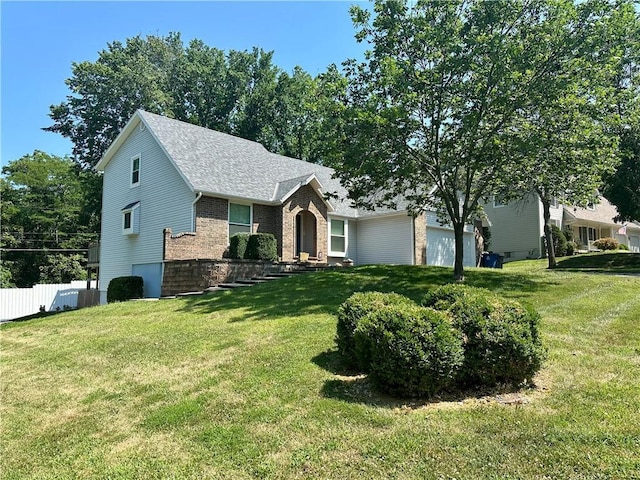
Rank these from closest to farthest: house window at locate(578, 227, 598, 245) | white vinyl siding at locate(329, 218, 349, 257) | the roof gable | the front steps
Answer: the front steps < the roof gable < white vinyl siding at locate(329, 218, 349, 257) < house window at locate(578, 227, 598, 245)

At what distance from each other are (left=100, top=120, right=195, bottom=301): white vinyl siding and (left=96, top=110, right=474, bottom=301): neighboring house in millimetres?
47

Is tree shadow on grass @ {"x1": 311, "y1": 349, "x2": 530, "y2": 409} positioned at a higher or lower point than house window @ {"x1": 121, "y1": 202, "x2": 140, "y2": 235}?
lower

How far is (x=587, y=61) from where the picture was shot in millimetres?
12391

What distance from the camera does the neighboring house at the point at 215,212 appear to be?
18.1 meters

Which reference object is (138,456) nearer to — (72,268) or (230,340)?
(230,340)

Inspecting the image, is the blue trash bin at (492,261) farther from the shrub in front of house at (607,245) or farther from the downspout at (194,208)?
the downspout at (194,208)

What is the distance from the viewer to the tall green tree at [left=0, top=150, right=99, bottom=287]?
38812 mm

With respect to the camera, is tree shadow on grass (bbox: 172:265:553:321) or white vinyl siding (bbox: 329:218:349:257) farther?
white vinyl siding (bbox: 329:218:349:257)

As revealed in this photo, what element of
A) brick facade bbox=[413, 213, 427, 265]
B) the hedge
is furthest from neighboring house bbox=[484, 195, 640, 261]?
the hedge

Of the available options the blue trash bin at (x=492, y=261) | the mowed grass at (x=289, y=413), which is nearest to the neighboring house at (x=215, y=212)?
the blue trash bin at (x=492, y=261)

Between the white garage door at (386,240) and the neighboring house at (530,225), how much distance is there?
32.8 ft

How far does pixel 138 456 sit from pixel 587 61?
562 inches

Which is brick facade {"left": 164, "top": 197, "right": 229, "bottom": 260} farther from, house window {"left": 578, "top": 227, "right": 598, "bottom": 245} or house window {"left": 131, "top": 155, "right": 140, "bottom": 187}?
house window {"left": 578, "top": 227, "right": 598, "bottom": 245}

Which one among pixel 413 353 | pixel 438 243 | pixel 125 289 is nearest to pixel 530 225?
pixel 438 243
